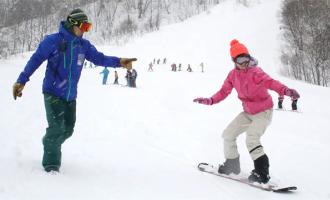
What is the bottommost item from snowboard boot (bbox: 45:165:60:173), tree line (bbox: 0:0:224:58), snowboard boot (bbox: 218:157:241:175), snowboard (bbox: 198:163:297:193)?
snowboard (bbox: 198:163:297:193)

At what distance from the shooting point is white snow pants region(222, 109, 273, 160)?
4949 millimetres

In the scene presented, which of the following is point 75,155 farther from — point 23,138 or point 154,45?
point 154,45

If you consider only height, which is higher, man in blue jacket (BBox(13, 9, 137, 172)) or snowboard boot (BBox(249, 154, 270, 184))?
man in blue jacket (BBox(13, 9, 137, 172))

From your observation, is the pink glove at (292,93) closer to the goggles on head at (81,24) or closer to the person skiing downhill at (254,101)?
the person skiing downhill at (254,101)

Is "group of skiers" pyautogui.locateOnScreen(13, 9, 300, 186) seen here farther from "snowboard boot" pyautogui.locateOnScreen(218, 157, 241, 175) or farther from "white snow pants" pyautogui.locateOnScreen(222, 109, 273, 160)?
"snowboard boot" pyautogui.locateOnScreen(218, 157, 241, 175)

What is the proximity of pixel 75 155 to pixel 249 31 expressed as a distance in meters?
46.4

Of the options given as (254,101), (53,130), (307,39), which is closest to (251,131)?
(254,101)

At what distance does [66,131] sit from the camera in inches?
190

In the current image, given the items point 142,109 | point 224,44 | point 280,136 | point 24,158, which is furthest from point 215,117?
point 224,44

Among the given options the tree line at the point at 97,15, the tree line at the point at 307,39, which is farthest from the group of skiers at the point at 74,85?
the tree line at the point at 97,15

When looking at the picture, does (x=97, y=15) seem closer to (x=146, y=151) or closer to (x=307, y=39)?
(x=307, y=39)

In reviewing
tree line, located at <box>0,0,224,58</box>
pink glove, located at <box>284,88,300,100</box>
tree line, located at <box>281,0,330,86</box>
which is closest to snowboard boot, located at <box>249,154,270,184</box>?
pink glove, located at <box>284,88,300,100</box>

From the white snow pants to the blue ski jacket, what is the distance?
6.88ft

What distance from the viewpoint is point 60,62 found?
15.1 feet
